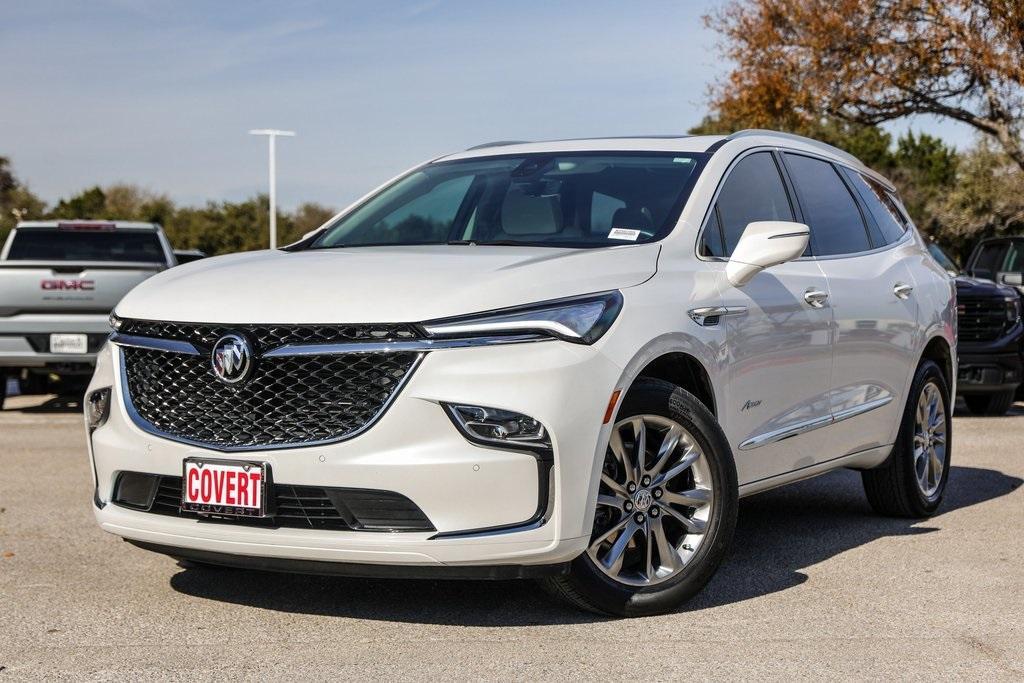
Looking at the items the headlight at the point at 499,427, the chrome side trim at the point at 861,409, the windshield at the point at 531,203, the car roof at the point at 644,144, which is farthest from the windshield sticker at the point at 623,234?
the chrome side trim at the point at 861,409

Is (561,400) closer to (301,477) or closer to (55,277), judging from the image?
(301,477)

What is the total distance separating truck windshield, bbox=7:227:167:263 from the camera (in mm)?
14242

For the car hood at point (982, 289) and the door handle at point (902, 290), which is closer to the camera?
the door handle at point (902, 290)

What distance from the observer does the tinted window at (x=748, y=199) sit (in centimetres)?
575

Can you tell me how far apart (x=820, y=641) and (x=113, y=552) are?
3.07 m

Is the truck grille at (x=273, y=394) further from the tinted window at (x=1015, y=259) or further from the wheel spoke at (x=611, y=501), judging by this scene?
the tinted window at (x=1015, y=259)

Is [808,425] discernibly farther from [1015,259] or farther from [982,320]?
[1015,259]

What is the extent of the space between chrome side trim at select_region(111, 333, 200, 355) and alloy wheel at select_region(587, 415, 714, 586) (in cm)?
145

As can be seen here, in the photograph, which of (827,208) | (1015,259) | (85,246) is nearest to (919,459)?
(827,208)

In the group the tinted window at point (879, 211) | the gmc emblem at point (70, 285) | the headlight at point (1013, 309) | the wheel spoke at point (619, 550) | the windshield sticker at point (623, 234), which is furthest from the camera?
the headlight at point (1013, 309)

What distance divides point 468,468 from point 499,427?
0.16 metres

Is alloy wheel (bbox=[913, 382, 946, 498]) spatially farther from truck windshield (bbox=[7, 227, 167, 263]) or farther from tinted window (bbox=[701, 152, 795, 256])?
truck windshield (bbox=[7, 227, 167, 263])

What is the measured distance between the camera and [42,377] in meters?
14.9

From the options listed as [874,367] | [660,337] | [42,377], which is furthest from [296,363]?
[42,377]
